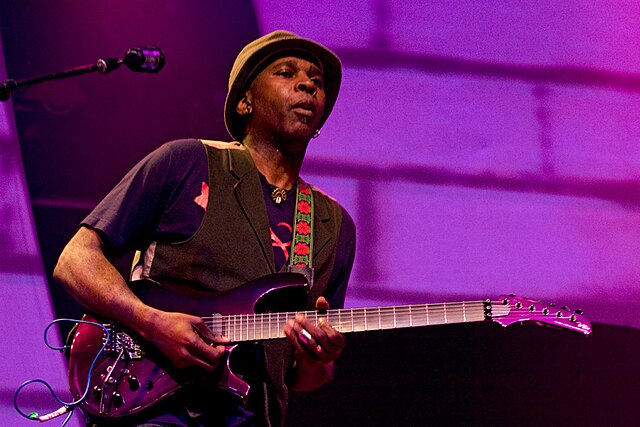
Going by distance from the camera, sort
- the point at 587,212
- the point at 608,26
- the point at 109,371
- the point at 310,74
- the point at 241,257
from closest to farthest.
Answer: the point at 109,371, the point at 241,257, the point at 310,74, the point at 587,212, the point at 608,26

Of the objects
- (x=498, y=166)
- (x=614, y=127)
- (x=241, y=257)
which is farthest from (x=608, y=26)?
(x=241, y=257)

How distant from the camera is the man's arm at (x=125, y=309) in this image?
103 inches

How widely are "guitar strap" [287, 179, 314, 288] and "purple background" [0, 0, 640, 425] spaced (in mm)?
725

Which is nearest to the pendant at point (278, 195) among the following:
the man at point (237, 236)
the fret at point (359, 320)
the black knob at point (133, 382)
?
the man at point (237, 236)

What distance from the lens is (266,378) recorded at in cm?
285

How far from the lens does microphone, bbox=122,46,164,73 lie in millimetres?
2873

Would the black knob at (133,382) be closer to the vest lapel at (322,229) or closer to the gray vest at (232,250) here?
the gray vest at (232,250)

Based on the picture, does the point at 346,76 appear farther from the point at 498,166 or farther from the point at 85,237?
the point at 85,237

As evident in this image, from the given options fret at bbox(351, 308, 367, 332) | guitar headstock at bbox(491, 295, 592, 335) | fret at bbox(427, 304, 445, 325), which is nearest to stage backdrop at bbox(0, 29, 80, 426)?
fret at bbox(351, 308, 367, 332)

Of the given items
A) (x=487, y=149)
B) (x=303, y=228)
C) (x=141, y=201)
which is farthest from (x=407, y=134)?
(x=141, y=201)

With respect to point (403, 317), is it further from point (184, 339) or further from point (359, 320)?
point (184, 339)

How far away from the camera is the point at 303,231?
3.18 metres

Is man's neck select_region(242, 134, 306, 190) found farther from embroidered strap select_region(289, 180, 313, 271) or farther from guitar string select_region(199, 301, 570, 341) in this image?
guitar string select_region(199, 301, 570, 341)

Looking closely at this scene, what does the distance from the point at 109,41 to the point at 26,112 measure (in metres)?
0.56
